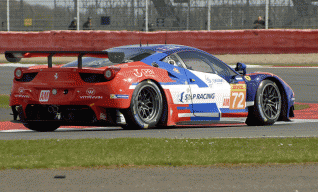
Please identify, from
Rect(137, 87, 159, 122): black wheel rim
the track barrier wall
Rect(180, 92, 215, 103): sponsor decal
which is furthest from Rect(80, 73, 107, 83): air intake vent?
the track barrier wall

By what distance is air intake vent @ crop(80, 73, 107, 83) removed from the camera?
8.24 metres

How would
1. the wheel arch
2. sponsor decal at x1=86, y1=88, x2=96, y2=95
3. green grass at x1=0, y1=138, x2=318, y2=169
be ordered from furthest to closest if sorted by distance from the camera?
the wheel arch → sponsor decal at x1=86, y1=88, x2=96, y2=95 → green grass at x1=0, y1=138, x2=318, y2=169

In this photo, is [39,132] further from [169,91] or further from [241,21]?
[241,21]

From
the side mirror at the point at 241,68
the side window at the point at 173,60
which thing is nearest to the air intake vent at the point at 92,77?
the side window at the point at 173,60

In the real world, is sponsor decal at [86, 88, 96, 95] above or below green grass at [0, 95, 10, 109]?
above

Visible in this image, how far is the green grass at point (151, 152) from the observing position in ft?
19.7

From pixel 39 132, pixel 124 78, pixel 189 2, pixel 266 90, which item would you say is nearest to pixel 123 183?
pixel 124 78

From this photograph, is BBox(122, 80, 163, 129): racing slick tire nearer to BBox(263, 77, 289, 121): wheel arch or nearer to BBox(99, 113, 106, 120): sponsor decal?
BBox(99, 113, 106, 120): sponsor decal

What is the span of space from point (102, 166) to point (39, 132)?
3.27 meters

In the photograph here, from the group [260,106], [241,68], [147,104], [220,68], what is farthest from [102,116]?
[260,106]

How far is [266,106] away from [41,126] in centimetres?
335

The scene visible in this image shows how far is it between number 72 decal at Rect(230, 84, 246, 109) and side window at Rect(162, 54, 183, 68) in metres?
0.93

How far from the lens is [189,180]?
5.29m

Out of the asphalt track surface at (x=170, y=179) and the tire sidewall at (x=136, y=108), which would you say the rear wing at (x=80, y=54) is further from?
the asphalt track surface at (x=170, y=179)
